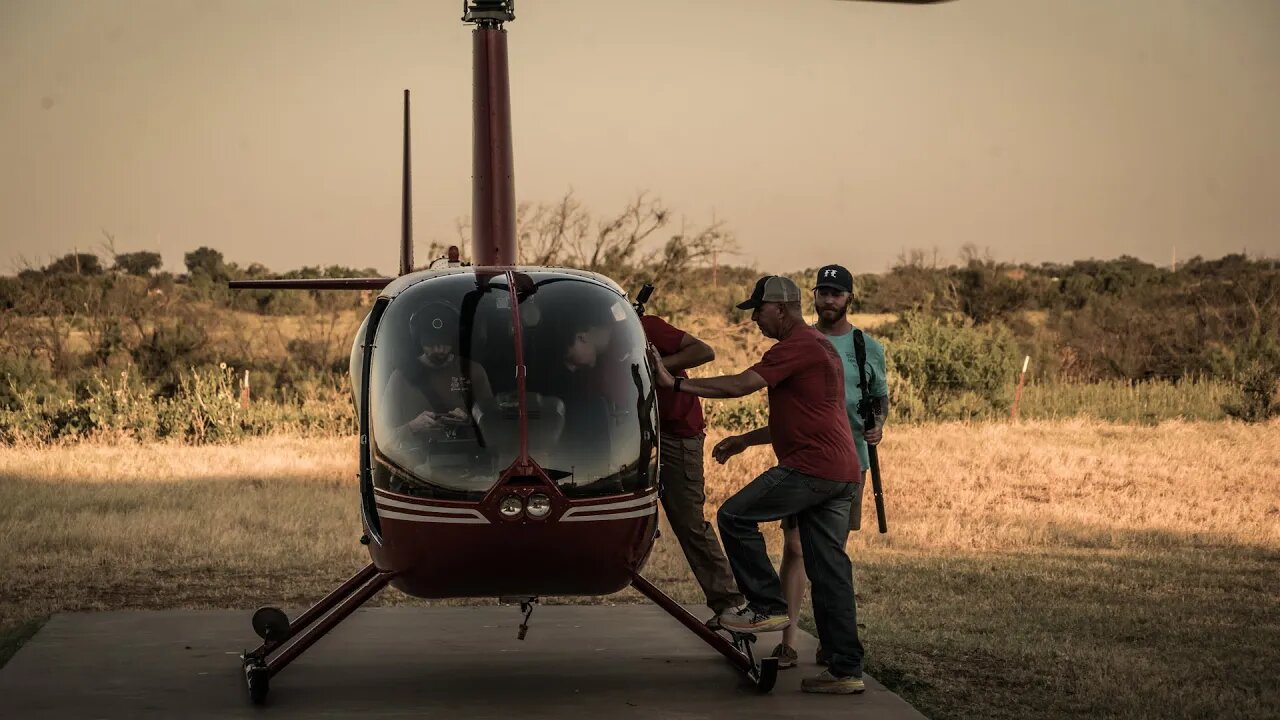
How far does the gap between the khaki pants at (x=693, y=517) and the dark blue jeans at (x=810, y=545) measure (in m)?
0.60

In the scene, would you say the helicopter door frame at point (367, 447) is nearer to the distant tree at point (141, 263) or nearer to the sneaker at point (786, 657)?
the sneaker at point (786, 657)

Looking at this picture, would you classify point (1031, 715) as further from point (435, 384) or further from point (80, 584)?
point (80, 584)

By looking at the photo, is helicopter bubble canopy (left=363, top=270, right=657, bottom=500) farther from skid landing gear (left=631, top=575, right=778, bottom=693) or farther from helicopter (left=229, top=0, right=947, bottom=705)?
skid landing gear (left=631, top=575, right=778, bottom=693)

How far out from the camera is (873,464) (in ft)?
29.5

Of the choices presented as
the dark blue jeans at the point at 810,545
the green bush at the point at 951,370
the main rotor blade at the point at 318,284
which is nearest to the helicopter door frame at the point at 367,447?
the dark blue jeans at the point at 810,545

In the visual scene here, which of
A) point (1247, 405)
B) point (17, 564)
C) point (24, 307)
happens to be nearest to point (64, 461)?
point (17, 564)

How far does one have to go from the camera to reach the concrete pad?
736cm

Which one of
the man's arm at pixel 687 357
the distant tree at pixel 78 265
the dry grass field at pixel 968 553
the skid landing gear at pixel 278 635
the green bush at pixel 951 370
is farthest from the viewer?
the distant tree at pixel 78 265

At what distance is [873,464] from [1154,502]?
968cm

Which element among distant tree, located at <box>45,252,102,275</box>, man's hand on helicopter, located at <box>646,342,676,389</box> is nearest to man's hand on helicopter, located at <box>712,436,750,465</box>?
man's hand on helicopter, located at <box>646,342,676,389</box>

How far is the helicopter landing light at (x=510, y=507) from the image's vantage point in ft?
22.1

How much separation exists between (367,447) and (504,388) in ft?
2.71

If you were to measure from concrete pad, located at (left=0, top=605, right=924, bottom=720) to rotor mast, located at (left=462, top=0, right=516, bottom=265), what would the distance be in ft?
10.0

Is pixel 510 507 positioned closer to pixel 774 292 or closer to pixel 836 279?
pixel 774 292
